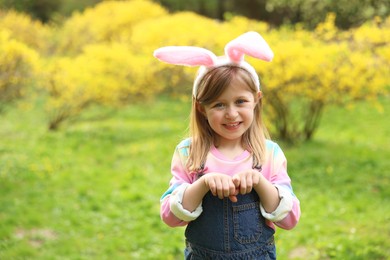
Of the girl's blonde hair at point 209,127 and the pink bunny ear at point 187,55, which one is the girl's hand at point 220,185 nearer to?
the girl's blonde hair at point 209,127

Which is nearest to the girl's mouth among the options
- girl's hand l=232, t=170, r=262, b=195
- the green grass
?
girl's hand l=232, t=170, r=262, b=195

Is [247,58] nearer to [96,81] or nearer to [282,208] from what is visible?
[96,81]

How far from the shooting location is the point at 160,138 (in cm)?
1040

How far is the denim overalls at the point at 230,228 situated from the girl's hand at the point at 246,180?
5.3 inches

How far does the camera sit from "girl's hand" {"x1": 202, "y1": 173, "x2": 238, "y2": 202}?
1.84 meters

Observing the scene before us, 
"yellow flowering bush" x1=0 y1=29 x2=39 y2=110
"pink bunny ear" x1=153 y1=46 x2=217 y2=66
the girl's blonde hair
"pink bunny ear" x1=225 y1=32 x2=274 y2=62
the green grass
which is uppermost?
"pink bunny ear" x1=225 y1=32 x2=274 y2=62

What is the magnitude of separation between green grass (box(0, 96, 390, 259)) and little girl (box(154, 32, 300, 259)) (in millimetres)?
941

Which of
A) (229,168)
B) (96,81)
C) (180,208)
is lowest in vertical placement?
(96,81)

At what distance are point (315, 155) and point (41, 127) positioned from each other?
5.91 m

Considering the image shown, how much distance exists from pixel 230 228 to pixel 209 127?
42 cm

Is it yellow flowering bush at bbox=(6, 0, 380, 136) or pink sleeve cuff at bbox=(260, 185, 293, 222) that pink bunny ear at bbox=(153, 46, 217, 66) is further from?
yellow flowering bush at bbox=(6, 0, 380, 136)

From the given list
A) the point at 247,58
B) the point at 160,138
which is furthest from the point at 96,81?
the point at 247,58

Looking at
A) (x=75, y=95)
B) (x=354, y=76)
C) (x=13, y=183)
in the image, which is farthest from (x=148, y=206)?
(x=75, y=95)

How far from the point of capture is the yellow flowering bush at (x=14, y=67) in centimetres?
791
